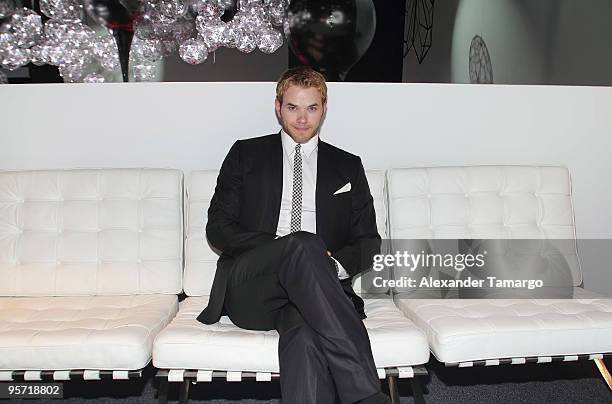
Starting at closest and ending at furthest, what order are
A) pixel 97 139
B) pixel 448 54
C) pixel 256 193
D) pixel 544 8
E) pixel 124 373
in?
pixel 124 373
pixel 256 193
pixel 97 139
pixel 544 8
pixel 448 54

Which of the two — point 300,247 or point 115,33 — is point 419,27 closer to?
point 115,33

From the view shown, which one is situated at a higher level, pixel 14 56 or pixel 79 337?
pixel 14 56

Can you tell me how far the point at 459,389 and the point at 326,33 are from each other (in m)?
2.26

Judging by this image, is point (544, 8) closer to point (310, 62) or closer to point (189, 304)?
point (310, 62)

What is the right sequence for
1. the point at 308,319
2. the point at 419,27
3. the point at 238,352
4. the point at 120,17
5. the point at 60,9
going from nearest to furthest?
1. the point at 308,319
2. the point at 238,352
3. the point at 120,17
4. the point at 60,9
5. the point at 419,27

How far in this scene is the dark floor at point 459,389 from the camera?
8.25ft

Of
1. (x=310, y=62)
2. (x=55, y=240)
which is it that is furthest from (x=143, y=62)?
(x=55, y=240)

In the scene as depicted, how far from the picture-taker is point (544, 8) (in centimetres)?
448

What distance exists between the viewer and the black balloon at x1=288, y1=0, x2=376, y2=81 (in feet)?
12.2

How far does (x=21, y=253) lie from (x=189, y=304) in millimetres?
798

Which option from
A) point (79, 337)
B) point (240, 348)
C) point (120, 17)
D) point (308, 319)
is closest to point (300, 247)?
point (308, 319)

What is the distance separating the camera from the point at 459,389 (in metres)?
2.63

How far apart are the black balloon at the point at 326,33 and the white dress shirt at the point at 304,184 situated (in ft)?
4.33

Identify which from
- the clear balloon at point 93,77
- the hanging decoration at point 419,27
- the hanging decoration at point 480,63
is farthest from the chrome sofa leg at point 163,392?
the hanging decoration at point 419,27
